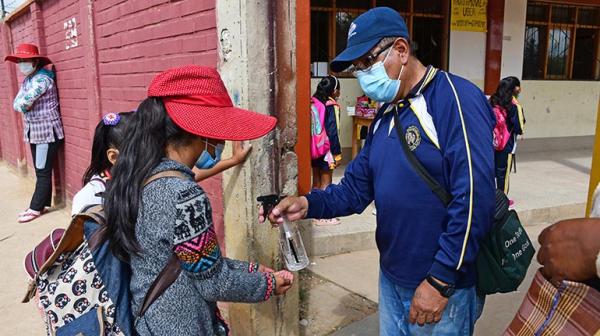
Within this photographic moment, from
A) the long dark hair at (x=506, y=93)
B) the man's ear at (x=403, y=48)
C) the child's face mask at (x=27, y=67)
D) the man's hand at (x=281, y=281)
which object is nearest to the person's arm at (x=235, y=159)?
the man's hand at (x=281, y=281)

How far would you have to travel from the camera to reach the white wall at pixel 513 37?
8.67 m

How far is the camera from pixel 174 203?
56.9 inches

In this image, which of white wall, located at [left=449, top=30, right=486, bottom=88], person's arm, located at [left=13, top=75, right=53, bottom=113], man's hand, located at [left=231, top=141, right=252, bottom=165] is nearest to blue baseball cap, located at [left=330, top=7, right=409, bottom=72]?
man's hand, located at [left=231, top=141, right=252, bottom=165]

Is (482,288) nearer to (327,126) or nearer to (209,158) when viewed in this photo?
(209,158)

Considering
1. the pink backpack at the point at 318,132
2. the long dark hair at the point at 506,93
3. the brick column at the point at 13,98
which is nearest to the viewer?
the pink backpack at the point at 318,132

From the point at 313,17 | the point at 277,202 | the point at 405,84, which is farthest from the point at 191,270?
the point at 313,17

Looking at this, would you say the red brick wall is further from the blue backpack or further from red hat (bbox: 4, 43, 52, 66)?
the blue backpack

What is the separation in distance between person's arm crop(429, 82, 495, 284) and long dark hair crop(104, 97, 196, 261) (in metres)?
0.87

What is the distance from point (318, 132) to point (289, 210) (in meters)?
3.20

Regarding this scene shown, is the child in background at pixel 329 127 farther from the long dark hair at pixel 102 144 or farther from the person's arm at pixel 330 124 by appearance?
the long dark hair at pixel 102 144

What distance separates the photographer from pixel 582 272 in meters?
1.25

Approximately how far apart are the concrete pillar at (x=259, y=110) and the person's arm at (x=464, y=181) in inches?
46.5

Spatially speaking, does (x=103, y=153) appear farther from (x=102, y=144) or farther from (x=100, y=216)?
(x=100, y=216)

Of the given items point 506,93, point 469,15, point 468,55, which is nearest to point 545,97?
point 468,55
